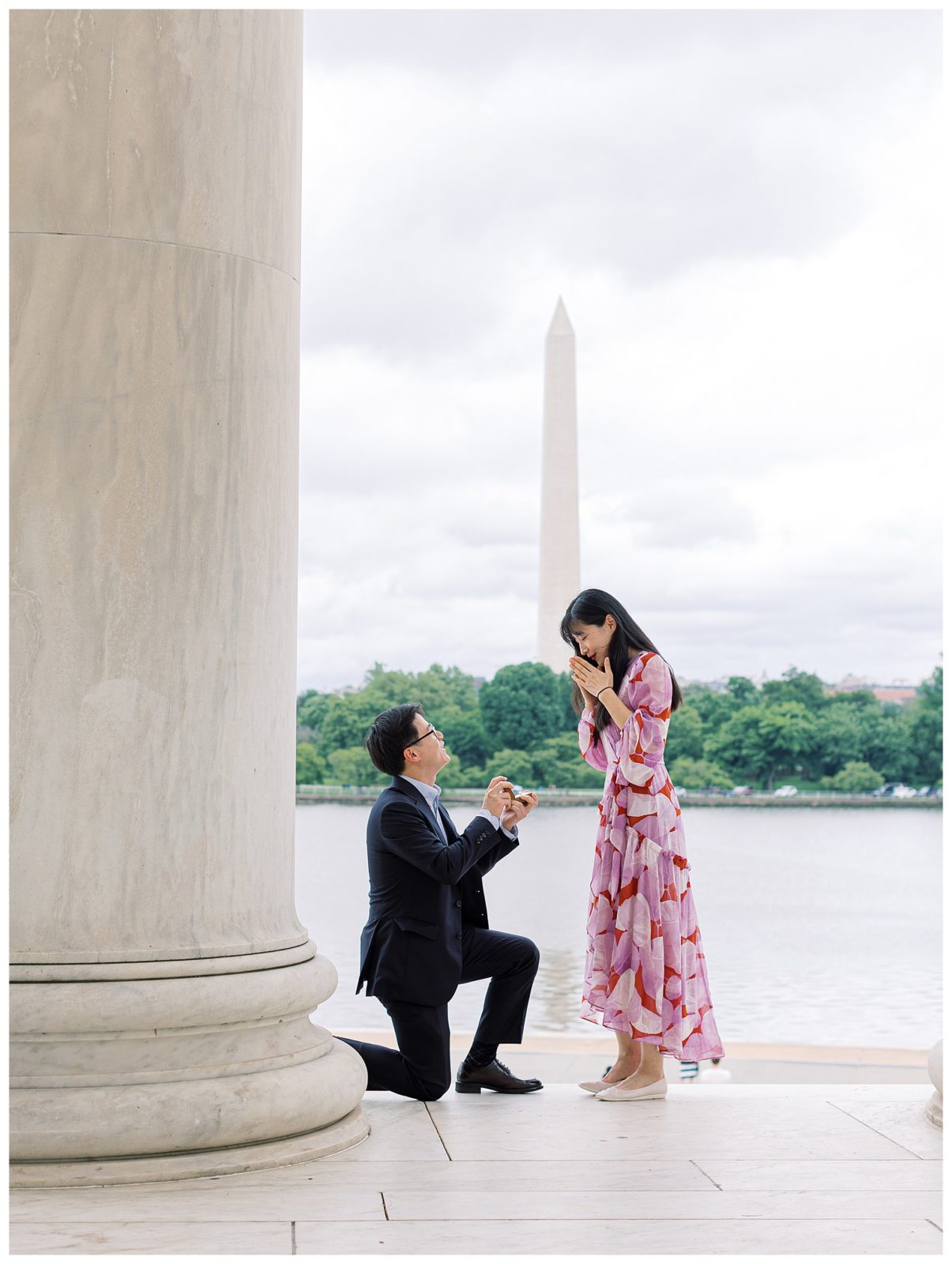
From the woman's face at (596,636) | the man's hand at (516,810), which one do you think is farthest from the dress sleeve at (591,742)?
the man's hand at (516,810)

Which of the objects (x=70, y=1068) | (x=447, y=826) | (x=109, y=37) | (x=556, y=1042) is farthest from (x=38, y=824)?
(x=556, y=1042)

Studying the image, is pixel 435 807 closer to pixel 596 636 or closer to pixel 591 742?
pixel 591 742

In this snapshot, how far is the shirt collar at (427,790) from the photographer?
70.5 feet

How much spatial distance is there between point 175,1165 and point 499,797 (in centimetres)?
717

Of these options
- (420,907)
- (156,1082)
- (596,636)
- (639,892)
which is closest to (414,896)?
(420,907)

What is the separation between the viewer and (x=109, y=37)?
56.4 ft

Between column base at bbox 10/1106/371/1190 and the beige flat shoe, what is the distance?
493 cm

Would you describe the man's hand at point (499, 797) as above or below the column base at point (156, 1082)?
above

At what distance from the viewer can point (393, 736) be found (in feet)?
70.8

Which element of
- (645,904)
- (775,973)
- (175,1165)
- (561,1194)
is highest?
(645,904)

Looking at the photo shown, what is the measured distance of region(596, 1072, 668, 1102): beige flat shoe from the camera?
21.1 m

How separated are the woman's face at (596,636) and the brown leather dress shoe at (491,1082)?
6193 mm

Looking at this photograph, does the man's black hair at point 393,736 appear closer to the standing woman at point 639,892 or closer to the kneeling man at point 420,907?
the kneeling man at point 420,907

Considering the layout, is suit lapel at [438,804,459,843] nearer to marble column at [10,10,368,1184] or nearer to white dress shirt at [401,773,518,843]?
white dress shirt at [401,773,518,843]
